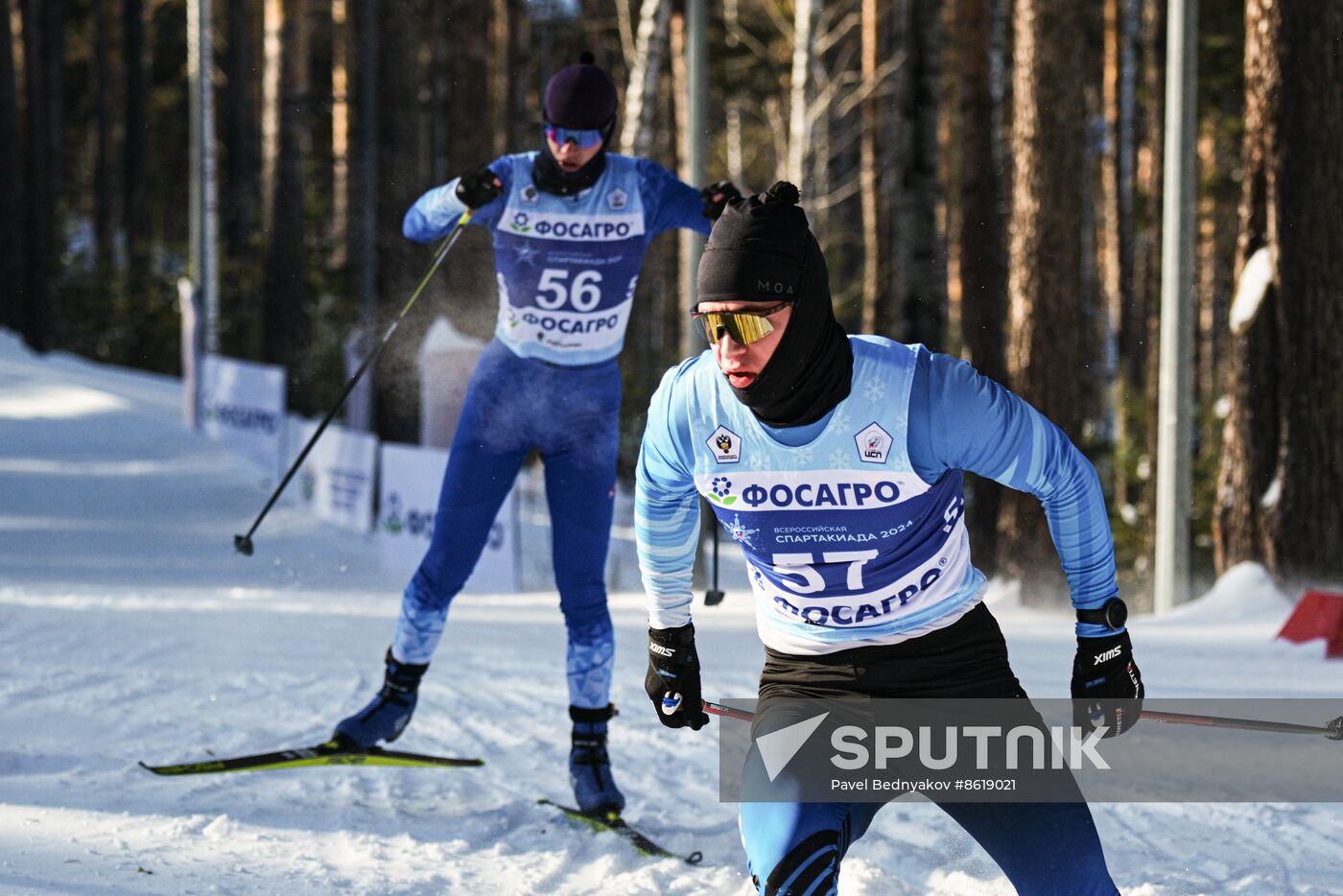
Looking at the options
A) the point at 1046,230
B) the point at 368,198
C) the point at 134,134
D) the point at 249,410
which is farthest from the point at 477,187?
the point at 134,134

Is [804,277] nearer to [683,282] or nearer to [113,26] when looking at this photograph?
[683,282]

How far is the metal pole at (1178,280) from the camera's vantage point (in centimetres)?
974

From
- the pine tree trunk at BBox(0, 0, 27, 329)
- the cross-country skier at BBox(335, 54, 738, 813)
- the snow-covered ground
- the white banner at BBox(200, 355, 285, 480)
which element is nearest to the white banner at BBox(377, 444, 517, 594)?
the snow-covered ground

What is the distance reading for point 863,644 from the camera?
3340mm

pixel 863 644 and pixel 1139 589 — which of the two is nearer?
pixel 863 644

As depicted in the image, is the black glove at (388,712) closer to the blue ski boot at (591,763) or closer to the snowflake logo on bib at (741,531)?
the blue ski boot at (591,763)

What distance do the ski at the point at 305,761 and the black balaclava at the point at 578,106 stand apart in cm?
215

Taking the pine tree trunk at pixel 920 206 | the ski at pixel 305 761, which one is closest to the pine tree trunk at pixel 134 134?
the pine tree trunk at pixel 920 206

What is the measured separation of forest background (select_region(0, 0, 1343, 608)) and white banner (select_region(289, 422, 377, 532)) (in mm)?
534

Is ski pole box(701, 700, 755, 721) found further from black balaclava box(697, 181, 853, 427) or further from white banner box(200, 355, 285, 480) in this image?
white banner box(200, 355, 285, 480)

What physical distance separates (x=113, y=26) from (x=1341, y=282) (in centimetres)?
3718

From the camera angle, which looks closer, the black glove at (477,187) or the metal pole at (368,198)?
the black glove at (477,187)

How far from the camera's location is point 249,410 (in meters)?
15.3

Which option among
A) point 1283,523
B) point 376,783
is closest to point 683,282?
point 1283,523
